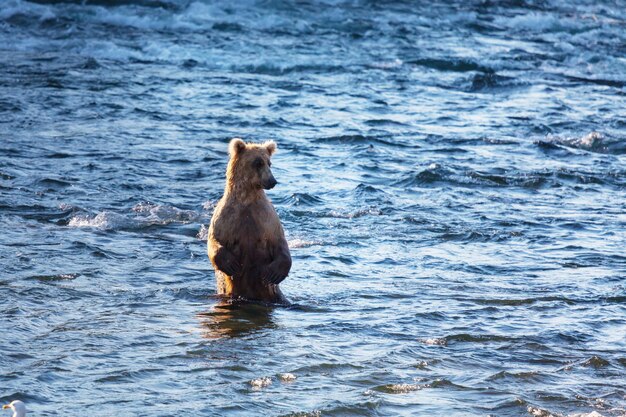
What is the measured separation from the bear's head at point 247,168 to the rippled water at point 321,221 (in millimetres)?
915

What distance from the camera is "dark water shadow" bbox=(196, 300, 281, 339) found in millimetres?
8398

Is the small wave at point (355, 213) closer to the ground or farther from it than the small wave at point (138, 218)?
closer to the ground

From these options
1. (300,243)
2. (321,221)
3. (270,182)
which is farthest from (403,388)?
(321,221)

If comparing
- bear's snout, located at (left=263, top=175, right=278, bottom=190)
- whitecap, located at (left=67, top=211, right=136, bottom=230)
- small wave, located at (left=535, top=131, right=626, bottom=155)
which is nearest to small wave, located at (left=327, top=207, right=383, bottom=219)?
whitecap, located at (left=67, top=211, right=136, bottom=230)

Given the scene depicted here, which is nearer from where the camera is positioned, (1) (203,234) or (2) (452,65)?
(1) (203,234)

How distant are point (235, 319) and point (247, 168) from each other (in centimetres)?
123

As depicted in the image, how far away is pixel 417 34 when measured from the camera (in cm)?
→ 2584

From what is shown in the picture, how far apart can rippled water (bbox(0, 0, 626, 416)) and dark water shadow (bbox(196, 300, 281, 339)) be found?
0.03m

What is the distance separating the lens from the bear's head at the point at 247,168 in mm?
9250

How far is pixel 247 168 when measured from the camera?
930cm

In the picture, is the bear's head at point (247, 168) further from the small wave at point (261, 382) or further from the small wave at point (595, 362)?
the small wave at point (595, 362)

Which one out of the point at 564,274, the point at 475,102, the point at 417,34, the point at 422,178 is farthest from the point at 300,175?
the point at 417,34

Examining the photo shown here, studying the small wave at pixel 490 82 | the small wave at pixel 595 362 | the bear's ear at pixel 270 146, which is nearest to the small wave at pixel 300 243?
the bear's ear at pixel 270 146

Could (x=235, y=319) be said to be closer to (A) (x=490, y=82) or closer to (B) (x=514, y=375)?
(B) (x=514, y=375)
